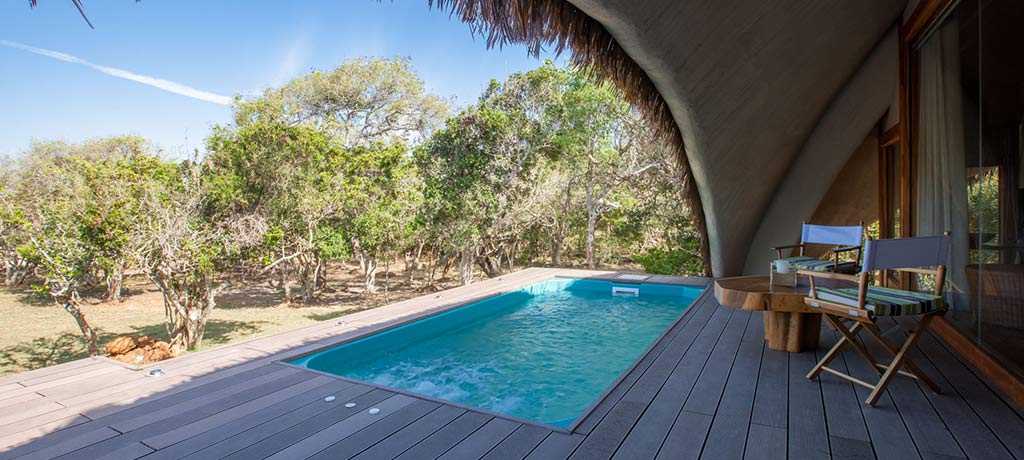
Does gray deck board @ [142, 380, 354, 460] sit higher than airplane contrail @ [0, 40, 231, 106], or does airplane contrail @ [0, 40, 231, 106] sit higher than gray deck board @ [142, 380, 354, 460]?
airplane contrail @ [0, 40, 231, 106]

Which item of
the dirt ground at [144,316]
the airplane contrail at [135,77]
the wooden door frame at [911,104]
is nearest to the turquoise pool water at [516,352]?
the wooden door frame at [911,104]

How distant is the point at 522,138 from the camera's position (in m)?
11.0

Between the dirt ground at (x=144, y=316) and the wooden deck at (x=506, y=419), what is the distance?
21.5 feet

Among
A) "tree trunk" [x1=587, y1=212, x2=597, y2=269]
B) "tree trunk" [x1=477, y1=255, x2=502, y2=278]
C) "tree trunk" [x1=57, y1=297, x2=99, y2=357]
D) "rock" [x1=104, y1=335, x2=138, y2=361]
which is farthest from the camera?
"tree trunk" [x1=477, y1=255, x2=502, y2=278]

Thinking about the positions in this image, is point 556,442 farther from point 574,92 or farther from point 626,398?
point 574,92

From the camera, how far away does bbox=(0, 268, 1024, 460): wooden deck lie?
1976 millimetres

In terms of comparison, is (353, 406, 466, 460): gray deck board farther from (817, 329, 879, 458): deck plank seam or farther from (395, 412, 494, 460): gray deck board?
(817, 329, 879, 458): deck plank seam

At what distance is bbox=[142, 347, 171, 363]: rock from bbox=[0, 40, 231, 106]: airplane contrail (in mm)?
10601

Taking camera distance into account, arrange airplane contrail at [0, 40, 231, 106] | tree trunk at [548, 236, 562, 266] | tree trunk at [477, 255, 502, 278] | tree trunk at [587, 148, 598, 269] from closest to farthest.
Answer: tree trunk at [587, 148, 598, 269], tree trunk at [477, 255, 502, 278], tree trunk at [548, 236, 562, 266], airplane contrail at [0, 40, 231, 106]

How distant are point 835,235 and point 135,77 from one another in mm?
20872

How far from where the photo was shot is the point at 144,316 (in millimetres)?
10789

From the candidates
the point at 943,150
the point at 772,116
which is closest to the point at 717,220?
the point at 772,116

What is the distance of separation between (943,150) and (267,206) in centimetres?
916

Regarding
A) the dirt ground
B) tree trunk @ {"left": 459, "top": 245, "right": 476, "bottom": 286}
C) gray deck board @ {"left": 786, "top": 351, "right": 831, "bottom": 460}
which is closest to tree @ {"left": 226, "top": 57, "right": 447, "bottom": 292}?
the dirt ground
